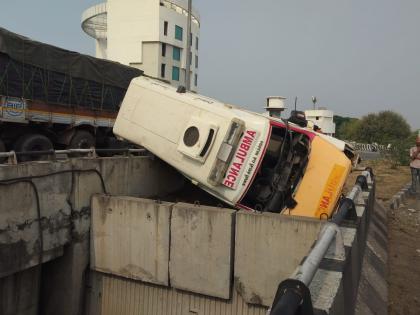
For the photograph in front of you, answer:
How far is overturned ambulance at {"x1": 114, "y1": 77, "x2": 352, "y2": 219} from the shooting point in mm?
5656

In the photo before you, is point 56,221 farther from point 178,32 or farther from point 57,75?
point 178,32

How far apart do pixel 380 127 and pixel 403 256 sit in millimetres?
59541

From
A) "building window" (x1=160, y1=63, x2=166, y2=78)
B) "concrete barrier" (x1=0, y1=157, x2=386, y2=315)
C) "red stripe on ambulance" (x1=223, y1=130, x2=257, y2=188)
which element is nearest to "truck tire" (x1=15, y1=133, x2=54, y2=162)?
"concrete barrier" (x1=0, y1=157, x2=386, y2=315)

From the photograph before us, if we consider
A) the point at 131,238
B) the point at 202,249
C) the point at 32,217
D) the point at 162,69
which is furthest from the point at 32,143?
the point at 162,69

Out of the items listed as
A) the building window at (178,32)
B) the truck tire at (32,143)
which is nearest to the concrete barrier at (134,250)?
the truck tire at (32,143)

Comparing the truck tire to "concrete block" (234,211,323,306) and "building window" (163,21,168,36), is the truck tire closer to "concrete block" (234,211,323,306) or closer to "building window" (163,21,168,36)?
"concrete block" (234,211,323,306)

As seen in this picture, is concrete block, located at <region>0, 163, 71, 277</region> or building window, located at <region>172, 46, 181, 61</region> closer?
concrete block, located at <region>0, 163, 71, 277</region>

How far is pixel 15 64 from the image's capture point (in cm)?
829

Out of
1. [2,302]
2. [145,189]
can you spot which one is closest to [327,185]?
[145,189]

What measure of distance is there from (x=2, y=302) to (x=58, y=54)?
20.8 feet

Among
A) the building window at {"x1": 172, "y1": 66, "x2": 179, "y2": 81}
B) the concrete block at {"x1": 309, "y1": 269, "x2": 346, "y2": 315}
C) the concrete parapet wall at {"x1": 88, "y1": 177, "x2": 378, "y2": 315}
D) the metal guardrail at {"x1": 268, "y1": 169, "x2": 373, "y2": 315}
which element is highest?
the building window at {"x1": 172, "y1": 66, "x2": 179, "y2": 81}

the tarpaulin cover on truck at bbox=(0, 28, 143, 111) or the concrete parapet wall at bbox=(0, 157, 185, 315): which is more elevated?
the tarpaulin cover on truck at bbox=(0, 28, 143, 111)

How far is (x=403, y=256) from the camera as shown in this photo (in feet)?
18.8

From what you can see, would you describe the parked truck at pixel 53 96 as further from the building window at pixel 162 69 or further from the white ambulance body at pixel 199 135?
the building window at pixel 162 69
